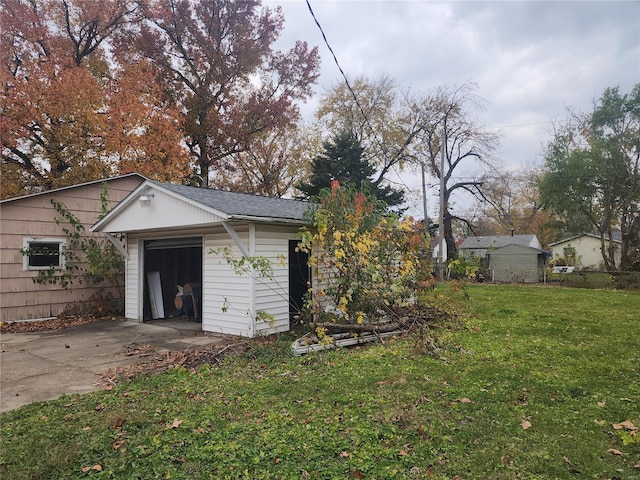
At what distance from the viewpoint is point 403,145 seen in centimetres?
2494

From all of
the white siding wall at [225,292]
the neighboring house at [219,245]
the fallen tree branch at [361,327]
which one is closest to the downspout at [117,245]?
the neighboring house at [219,245]

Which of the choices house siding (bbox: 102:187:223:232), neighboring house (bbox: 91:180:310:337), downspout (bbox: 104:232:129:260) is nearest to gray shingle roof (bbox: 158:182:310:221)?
neighboring house (bbox: 91:180:310:337)

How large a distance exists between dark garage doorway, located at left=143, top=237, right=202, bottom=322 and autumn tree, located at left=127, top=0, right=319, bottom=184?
7.63 meters

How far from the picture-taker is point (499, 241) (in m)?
28.3

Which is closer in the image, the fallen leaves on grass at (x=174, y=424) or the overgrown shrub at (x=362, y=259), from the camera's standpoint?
the fallen leaves on grass at (x=174, y=424)

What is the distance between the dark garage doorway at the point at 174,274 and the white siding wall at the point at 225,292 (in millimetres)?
950

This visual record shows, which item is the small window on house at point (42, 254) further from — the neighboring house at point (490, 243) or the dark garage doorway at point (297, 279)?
the neighboring house at point (490, 243)

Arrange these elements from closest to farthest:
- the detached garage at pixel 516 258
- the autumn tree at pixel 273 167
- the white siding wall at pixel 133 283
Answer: the white siding wall at pixel 133 283 < the autumn tree at pixel 273 167 < the detached garage at pixel 516 258

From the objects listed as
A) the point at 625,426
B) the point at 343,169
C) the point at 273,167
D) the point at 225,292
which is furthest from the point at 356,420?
the point at 273,167

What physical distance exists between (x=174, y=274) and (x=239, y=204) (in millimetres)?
4753

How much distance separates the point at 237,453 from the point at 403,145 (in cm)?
2397

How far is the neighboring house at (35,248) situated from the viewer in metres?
8.92

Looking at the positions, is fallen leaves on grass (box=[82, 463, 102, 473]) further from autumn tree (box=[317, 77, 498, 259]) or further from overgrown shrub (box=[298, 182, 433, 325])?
autumn tree (box=[317, 77, 498, 259])

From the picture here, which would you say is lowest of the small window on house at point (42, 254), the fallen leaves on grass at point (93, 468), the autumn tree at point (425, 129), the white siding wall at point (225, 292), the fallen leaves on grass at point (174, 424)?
the fallen leaves on grass at point (93, 468)
